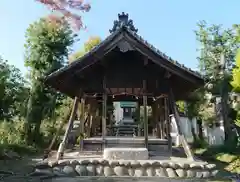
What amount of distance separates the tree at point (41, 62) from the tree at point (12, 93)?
22.2 inches

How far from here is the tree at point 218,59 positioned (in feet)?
52.6

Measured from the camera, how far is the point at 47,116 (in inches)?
707

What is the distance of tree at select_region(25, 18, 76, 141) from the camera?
16.9 m

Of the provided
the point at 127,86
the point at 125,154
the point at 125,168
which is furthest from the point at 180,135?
the point at 127,86

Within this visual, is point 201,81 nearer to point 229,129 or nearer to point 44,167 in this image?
point 44,167

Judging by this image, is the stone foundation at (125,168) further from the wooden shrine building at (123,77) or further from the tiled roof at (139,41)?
the tiled roof at (139,41)

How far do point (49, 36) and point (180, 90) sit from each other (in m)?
10.4

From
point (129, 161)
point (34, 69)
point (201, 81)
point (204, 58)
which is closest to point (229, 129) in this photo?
point (204, 58)

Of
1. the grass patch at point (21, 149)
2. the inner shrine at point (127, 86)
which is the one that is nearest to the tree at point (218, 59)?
the inner shrine at point (127, 86)

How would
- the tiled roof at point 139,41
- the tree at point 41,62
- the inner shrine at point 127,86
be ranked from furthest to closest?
the tree at point 41,62, the tiled roof at point 139,41, the inner shrine at point 127,86

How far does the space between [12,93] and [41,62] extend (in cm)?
270

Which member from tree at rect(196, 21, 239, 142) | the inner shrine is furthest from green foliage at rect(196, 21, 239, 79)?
the inner shrine

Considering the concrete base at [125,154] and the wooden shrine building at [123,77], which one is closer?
the concrete base at [125,154]

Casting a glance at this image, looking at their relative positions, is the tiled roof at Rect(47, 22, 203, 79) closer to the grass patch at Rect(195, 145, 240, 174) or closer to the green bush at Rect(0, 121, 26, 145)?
the grass patch at Rect(195, 145, 240, 174)
